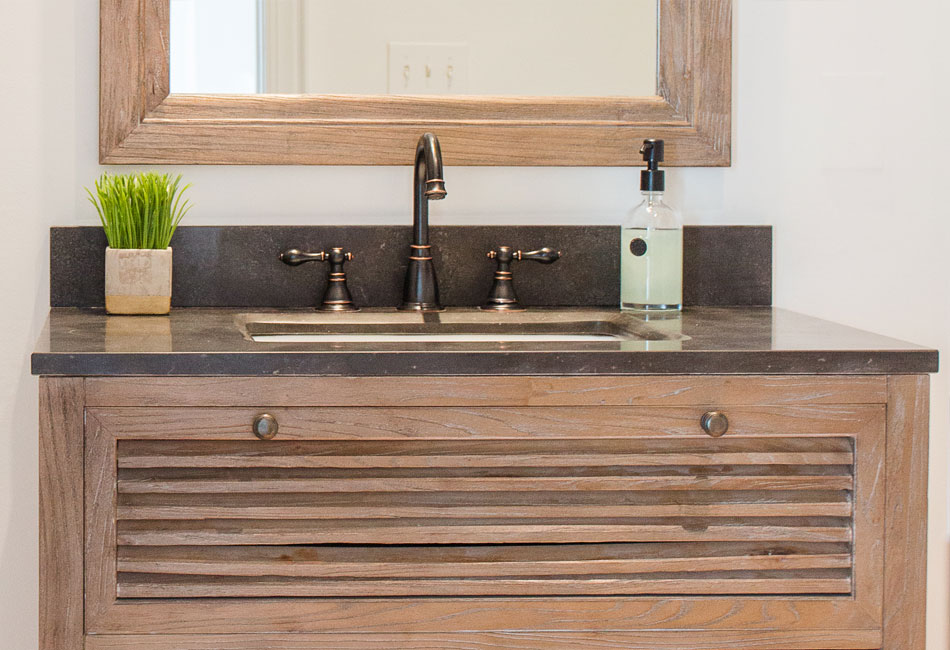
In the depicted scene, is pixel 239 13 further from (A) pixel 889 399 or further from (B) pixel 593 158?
(A) pixel 889 399

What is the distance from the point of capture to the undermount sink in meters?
1.23

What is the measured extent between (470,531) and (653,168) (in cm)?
60

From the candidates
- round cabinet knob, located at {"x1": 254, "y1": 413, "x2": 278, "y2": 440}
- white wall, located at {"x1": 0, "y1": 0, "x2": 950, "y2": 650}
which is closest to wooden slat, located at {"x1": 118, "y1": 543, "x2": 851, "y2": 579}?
round cabinet knob, located at {"x1": 254, "y1": 413, "x2": 278, "y2": 440}

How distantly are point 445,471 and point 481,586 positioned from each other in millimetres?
113

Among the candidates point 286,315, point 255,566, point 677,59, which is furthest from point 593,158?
point 255,566

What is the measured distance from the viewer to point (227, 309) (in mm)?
1356

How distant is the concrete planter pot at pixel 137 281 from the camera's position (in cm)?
123

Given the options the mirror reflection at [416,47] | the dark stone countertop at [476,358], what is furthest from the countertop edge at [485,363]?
the mirror reflection at [416,47]

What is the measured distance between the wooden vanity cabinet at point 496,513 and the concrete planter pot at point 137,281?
1.13 feet

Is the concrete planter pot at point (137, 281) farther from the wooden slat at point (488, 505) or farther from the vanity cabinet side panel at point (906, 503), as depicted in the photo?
the vanity cabinet side panel at point (906, 503)

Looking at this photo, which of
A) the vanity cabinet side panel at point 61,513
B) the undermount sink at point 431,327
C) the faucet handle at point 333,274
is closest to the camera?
the vanity cabinet side panel at point 61,513

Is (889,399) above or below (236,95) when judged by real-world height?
below

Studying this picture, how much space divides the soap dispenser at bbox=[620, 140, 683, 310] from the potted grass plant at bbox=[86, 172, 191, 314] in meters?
0.60

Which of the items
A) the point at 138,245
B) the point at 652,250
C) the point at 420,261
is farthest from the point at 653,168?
the point at 138,245
